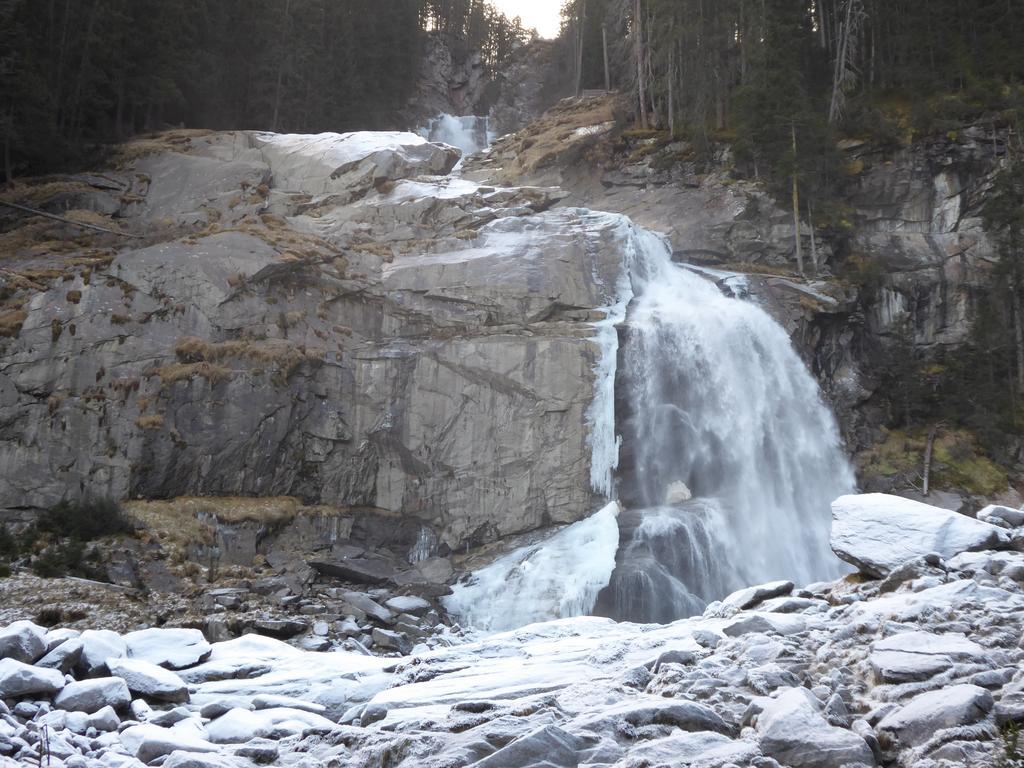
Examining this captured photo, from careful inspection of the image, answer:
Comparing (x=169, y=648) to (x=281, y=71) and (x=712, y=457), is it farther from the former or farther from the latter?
(x=281, y=71)

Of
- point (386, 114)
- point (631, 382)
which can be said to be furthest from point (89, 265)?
point (386, 114)

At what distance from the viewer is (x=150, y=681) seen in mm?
10617

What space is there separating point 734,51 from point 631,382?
22569 mm

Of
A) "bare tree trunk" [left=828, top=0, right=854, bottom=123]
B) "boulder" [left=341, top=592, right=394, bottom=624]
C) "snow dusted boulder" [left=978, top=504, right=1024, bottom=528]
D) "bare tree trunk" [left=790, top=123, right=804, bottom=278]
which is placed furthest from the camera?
"bare tree trunk" [left=828, top=0, right=854, bottom=123]

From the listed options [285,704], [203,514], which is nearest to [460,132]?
[203,514]

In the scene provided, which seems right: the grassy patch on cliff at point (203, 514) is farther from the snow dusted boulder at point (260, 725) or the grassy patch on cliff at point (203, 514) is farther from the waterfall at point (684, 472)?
the snow dusted boulder at point (260, 725)

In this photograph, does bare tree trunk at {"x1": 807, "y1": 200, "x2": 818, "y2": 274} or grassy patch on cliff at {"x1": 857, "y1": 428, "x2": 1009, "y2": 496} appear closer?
grassy patch on cliff at {"x1": 857, "y1": 428, "x2": 1009, "y2": 496}

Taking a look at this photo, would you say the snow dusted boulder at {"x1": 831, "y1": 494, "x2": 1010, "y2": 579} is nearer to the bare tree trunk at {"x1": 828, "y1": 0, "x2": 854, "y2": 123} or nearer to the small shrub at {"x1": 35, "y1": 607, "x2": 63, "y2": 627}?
the small shrub at {"x1": 35, "y1": 607, "x2": 63, "y2": 627}

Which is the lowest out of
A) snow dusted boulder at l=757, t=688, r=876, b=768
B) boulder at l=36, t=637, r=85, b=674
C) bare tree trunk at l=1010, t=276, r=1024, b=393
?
boulder at l=36, t=637, r=85, b=674

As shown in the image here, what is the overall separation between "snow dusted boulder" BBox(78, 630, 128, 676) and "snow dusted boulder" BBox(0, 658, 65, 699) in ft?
2.72

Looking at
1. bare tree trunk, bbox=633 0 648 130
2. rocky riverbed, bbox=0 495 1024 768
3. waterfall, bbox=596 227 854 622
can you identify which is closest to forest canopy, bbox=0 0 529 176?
bare tree trunk, bbox=633 0 648 130

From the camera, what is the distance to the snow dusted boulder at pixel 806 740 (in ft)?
22.9

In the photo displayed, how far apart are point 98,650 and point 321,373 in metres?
14.2

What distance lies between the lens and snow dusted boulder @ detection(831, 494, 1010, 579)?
12.6m
